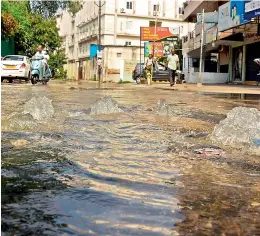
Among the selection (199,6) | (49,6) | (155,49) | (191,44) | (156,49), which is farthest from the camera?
(49,6)

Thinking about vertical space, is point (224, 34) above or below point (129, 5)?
below

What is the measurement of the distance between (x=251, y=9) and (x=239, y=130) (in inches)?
615

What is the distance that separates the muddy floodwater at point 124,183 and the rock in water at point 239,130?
5.9 inches

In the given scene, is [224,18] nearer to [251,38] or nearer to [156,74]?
[251,38]

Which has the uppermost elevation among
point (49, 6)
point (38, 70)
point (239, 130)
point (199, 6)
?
point (49, 6)

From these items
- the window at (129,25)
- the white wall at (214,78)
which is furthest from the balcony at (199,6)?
the window at (129,25)

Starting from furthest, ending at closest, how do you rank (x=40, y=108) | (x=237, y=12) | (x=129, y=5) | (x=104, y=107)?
(x=129, y=5), (x=237, y=12), (x=104, y=107), (x=40, y=108)

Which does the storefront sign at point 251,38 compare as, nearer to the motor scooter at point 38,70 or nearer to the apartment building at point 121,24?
the motor scooter at point 38,70

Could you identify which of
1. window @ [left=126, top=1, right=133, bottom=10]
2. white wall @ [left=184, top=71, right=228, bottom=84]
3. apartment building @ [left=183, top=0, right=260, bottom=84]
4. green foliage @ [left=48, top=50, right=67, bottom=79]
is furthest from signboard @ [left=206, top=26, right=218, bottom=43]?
window @ [left=126, top=1, right=133, bottom=10]

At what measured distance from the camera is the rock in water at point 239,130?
4.03m

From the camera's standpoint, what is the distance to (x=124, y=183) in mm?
2520

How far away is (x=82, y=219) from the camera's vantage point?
185 cm

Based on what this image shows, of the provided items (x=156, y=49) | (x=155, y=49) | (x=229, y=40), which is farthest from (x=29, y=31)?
(x=229, y=40)

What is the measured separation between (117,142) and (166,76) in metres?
28.5
